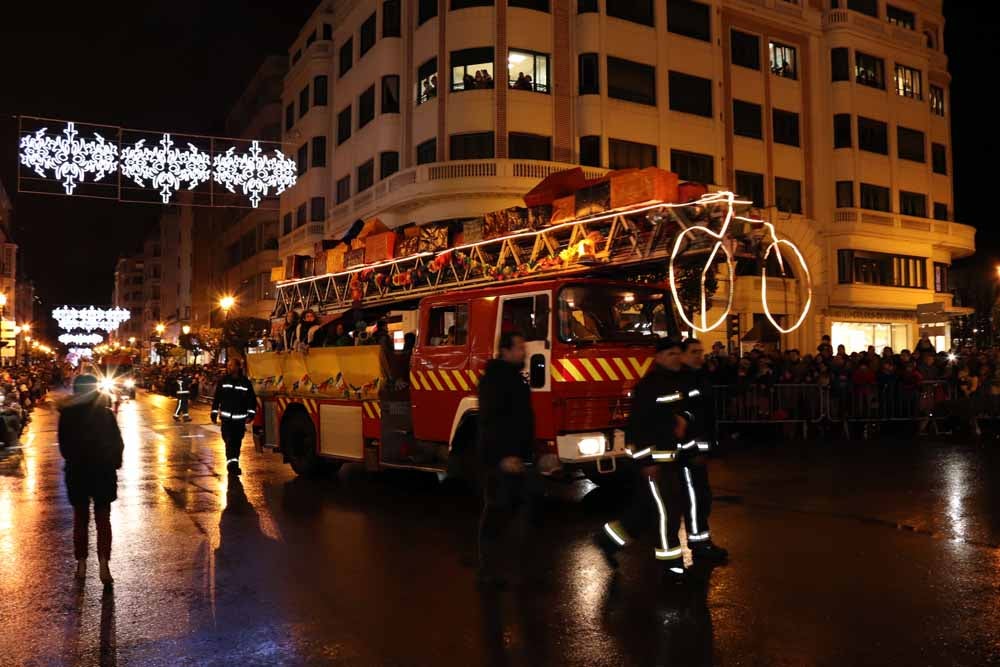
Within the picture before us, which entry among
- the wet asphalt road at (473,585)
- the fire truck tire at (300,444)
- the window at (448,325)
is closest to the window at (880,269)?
the wet asphalt road at (473,585)

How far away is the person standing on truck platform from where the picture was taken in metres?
6.26

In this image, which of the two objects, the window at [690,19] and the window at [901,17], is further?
the window at [901,17]

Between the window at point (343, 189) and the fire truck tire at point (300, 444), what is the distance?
78.5 feet

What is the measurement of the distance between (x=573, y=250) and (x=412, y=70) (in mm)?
23276

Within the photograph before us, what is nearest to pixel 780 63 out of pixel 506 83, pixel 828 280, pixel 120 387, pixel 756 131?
pixel 756 131

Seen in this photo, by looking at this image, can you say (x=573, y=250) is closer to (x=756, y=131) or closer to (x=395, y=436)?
(x=395, y=436)

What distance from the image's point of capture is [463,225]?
11992 millimetres

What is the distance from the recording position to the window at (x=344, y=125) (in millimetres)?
35844

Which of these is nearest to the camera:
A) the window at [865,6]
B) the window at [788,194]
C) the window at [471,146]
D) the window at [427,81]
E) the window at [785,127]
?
the window at [471,146]

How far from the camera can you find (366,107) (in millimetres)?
33844

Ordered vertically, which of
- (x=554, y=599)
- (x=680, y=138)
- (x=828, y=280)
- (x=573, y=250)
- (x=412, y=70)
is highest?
(x=412, y=70)

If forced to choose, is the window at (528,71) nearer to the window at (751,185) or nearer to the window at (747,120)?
the window at (747,120)

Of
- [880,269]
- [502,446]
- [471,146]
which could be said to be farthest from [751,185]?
[502,446]

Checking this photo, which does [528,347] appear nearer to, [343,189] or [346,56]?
[343,189]
